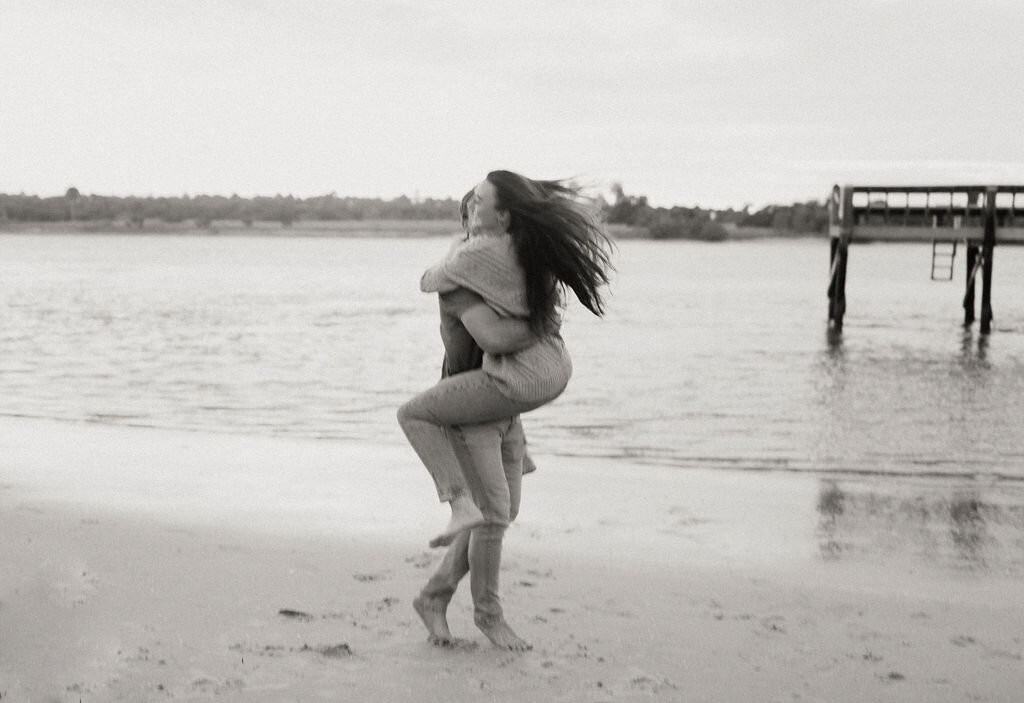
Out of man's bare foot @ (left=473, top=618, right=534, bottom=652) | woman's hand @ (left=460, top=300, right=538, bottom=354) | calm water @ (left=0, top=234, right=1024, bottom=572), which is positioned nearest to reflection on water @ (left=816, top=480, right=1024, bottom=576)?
calm water @ (left=0, top=234, right=1024, bottom=572)

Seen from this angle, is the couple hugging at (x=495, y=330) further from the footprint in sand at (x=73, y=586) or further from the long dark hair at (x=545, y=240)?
the footprint in sand at (x=73, y=586)

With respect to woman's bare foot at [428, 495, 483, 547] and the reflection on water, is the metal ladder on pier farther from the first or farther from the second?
woman's bare foot at [428, 495, 483, 547]

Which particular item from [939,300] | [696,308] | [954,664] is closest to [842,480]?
[954,664]

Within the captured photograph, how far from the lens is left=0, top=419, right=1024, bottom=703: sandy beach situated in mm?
4531

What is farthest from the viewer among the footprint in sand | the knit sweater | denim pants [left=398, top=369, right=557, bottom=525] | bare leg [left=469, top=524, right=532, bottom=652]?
the footprint in sand

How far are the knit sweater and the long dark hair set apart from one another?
5cm

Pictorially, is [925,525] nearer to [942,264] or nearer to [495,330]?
[495,330]

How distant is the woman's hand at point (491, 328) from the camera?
14.7 ft

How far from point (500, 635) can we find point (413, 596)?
915 millimetres

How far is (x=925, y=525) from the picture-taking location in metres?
8.38

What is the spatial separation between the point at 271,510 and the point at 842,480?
5.24 meters

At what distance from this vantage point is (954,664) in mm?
4906

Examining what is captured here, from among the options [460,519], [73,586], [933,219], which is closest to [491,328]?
[460,519]

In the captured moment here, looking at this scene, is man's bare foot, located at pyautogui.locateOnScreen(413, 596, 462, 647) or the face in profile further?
man's bare foot, located at pyautogui.locateOnScreen(413, 596, 462, 647)
